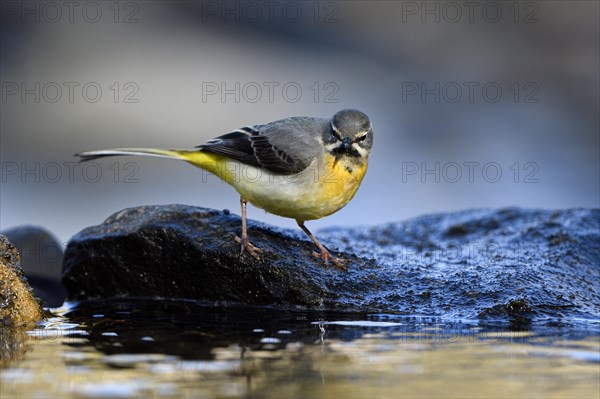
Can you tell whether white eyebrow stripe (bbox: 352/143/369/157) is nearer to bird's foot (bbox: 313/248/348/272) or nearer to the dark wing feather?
the dark wing feather

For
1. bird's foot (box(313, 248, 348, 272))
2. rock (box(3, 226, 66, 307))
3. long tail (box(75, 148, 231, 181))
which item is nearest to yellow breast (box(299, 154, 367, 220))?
bird's foot (box(313, 248, 348, 272))

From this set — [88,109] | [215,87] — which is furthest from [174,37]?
[88,109]

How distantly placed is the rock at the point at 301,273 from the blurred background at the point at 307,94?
4.41 m

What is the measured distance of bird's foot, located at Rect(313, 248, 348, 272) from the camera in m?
7.09

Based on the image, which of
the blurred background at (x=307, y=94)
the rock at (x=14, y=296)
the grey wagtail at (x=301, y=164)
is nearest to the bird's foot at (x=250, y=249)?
the grey wagtail at (x=301, y=164)

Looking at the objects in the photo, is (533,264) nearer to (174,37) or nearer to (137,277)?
(137,277)

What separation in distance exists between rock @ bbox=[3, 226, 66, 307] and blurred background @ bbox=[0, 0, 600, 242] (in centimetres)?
330

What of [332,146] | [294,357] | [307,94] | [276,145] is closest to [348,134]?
[332,146]

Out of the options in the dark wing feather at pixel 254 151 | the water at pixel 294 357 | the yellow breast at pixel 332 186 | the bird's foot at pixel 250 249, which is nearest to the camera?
the water at pixel 294 357

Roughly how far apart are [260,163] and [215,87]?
815 centimetres

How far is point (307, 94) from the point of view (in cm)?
1565

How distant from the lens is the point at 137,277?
721 cm

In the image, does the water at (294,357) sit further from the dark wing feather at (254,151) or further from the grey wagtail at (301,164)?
the dark wing feather at (254,151)

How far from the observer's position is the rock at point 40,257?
7902mm
